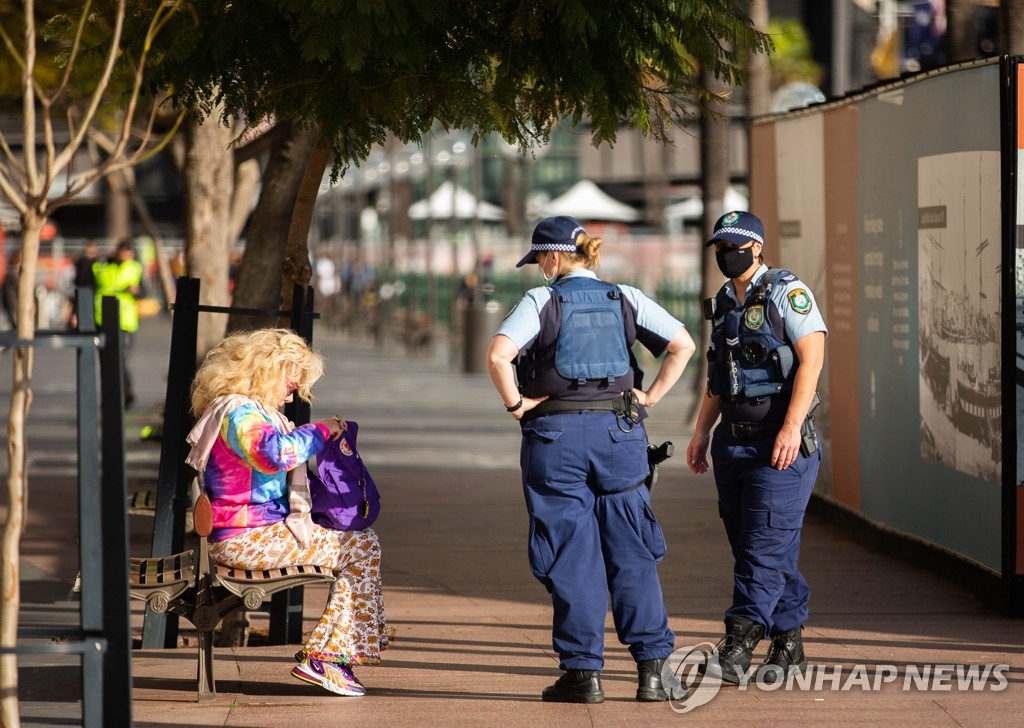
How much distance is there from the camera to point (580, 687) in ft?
18.5

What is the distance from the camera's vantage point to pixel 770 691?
19.3 ft

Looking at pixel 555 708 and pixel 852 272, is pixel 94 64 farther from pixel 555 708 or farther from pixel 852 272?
pixel 852 272

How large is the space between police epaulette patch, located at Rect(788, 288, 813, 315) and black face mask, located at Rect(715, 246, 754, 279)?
0.21 m

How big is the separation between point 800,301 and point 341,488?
1876 mm

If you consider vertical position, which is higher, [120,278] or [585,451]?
[120,278]

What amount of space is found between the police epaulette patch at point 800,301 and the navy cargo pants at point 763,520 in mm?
496

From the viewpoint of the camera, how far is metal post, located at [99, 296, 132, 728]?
12.4 ft

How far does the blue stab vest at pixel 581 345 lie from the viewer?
5.56 m

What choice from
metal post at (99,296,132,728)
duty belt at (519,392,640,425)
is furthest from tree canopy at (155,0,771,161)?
metal post at (99,296,132,728)

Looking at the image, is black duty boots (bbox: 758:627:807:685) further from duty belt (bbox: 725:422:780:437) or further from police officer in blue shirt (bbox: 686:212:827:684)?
duty belt (bbox: 725:422:780:437)

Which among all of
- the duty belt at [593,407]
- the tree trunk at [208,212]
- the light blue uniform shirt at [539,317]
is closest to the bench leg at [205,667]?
the duty belt at [593,407]

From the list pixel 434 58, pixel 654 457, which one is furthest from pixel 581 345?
pixel 434 58

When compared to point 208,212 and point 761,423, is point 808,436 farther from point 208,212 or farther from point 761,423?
point 208,212

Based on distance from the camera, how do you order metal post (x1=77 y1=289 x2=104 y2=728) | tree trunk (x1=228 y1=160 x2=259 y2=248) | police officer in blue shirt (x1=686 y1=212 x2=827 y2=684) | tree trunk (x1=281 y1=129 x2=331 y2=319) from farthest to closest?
tree trunk (x1=228 y1=160 x2=259 y2=248) < tree trunk (x1=281 y1=129 x2=331 y2=319) < police officer in blue shirt (x1=686 y1=212 x2=827 y2=684) < metal post (x1=77 y1=289 x2=104 y2=728)
